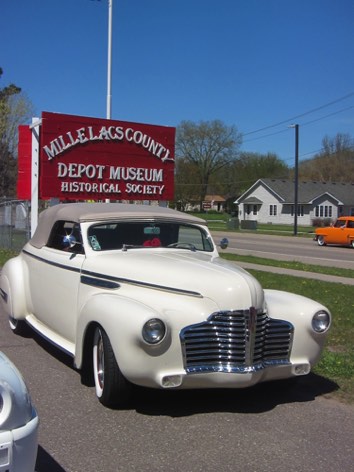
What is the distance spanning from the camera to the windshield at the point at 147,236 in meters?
5.47

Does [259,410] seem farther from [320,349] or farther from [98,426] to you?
[98,426]

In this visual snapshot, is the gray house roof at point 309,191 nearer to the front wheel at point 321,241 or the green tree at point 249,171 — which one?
the green tree at point 249,171

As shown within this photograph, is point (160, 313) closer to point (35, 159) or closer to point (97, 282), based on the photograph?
point (97, 282)

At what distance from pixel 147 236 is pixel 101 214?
540 mm

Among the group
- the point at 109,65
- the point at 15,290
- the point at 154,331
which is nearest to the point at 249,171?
the point at 109,65

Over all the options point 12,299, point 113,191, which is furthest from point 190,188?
point 12,299

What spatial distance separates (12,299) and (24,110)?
119ft

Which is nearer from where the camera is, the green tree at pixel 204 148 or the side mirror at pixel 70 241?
the side mirror at pixel 70 241

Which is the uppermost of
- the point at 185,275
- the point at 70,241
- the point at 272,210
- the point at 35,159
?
the point at 35,159

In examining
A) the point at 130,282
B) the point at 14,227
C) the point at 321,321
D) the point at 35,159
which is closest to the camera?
the point at 130,282

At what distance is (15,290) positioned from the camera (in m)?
6.57

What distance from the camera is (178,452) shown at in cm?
365

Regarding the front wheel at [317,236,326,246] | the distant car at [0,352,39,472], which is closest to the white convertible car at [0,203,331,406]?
the distant car at [0,352,39,472]

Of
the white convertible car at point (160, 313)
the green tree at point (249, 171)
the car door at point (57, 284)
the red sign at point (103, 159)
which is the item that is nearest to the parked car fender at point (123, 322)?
the white convertible car at point (160, 313)
